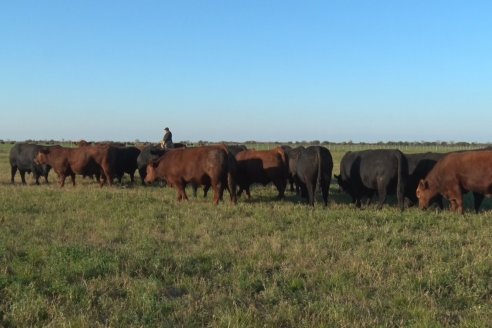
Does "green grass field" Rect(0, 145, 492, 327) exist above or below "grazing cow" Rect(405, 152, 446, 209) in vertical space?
below

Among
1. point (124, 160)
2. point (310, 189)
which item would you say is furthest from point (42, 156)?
point (310, 189)

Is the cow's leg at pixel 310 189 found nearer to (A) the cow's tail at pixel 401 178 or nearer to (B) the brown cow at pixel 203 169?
(B) the brown cow at pixel 203 169

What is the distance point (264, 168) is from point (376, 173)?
3393mm

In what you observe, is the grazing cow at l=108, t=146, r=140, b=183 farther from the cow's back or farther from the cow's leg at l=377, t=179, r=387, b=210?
the cow's back

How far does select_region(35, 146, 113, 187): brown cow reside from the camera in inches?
723

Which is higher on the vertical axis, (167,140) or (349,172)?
(167,140)

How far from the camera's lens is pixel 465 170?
1202cm

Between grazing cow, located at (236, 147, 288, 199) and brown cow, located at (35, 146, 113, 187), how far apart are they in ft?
18.5

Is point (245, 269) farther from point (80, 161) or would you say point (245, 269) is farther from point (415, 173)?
A: point (80, 161)

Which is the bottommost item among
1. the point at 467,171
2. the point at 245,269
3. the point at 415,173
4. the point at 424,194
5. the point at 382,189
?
the point at 245,269

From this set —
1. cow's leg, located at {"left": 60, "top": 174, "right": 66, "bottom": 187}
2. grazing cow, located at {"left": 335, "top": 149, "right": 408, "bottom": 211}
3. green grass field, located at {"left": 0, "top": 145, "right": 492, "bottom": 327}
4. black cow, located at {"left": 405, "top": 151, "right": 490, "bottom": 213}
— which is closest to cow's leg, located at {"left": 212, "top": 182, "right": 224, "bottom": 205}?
green grass field, located at {"left": 0, "top": 145, "right": 492, "bottom": 327}

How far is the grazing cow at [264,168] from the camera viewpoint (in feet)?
49.4

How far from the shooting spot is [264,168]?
15.1 metres

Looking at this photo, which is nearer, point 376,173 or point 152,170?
point 376,173
